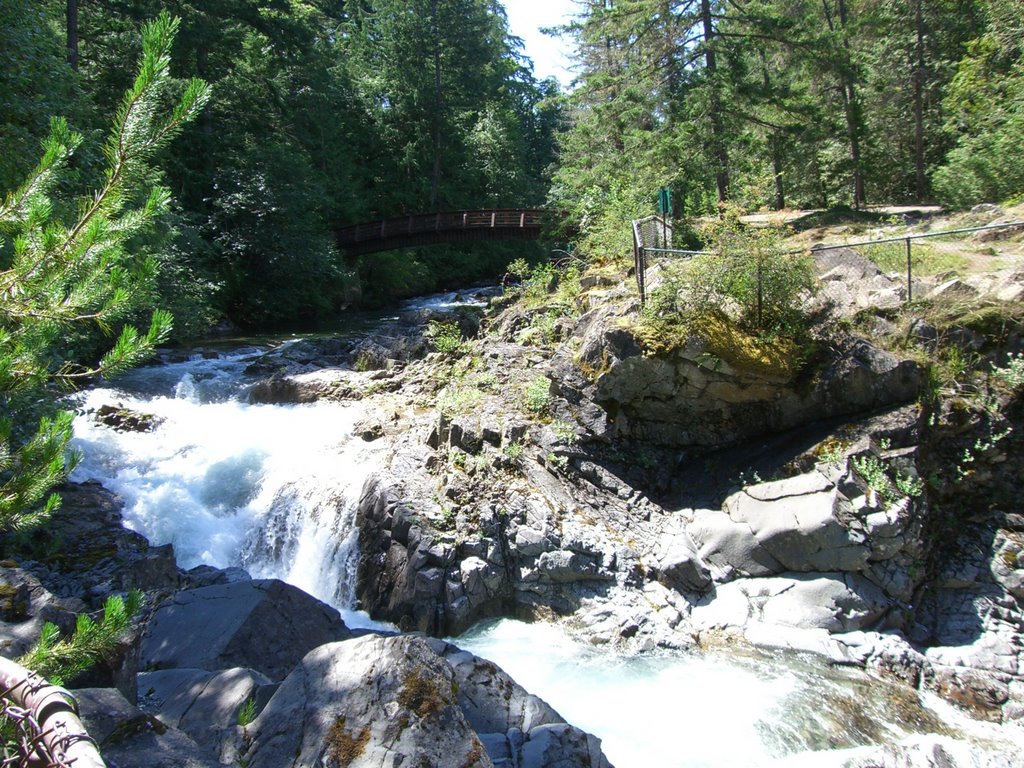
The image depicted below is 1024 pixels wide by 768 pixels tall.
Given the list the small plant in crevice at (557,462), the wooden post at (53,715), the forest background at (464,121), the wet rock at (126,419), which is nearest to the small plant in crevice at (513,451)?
the small plant in crevice at (557,462)

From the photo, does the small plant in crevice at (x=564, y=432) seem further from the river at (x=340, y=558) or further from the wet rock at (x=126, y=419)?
the wet rock at (x=126, y=419)

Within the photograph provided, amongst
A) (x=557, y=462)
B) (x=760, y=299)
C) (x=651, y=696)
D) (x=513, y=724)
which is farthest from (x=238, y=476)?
(x=760, y=299)

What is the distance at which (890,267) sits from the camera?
1034 cm

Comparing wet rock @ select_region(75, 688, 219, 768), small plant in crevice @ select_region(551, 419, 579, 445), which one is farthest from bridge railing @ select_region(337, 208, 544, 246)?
wet rock @ select_region(75, 688, 219, 768)

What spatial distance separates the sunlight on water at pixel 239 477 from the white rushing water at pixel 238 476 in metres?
0.02

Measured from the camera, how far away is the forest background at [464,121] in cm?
1526

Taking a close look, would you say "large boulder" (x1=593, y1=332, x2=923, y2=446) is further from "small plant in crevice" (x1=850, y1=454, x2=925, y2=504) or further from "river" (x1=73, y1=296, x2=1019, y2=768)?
"river" (x1=73, y1=296, x2=1019, y2=768)

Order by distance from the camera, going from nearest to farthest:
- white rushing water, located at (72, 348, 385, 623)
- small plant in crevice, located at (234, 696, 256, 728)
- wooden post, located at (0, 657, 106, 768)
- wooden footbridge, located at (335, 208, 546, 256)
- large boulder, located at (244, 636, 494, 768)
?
1. wooden post, located at (0, 657, 106, 768)
2. large boulder, located at (244, 636, 494, 768)
3. small plant in crevice, located at (234, 696, 256, 728)
4. white rushing water, located at (72, 348, 385, 623)
5. wooden footbridge, located at (335, 208, 546, 256)

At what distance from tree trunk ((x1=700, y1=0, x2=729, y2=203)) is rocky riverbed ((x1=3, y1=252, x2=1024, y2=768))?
660 centimetres

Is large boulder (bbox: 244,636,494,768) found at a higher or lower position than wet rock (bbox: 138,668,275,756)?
higher

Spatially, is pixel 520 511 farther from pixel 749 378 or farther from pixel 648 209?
pixel 648 209

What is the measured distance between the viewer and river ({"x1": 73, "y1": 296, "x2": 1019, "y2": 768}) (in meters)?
5.83

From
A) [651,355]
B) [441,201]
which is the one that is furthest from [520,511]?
[441,201]

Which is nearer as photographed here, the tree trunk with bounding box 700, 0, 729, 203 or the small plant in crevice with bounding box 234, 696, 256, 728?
the small plant in crevice with bounding box 234, 696, 256, 728
